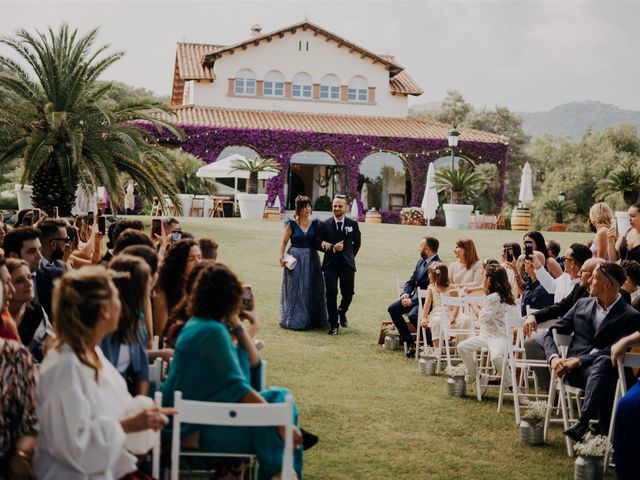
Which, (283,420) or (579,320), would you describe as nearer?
(283,420)

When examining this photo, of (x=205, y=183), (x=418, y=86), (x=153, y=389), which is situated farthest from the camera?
(x=418, y=86)

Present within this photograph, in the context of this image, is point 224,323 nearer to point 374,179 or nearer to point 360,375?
point 360,375

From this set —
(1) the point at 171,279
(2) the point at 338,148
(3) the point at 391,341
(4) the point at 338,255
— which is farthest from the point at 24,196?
(2) the point at 338,148

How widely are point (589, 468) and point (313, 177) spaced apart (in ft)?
132

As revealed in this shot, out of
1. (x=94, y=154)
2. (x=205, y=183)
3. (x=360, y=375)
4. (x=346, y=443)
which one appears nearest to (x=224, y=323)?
(x=346, y=443)

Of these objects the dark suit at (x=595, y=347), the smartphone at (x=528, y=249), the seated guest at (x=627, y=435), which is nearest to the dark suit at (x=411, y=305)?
the smartphone at (x=528, y=249)

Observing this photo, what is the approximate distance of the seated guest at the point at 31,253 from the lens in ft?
21.1

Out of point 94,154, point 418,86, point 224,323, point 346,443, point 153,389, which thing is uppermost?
point 418,86

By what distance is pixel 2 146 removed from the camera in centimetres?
1922

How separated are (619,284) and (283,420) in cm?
362

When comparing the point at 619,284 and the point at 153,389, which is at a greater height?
the point at 619,284

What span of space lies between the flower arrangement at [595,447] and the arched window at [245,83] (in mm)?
37989

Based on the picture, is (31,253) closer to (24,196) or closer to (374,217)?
(24,196)

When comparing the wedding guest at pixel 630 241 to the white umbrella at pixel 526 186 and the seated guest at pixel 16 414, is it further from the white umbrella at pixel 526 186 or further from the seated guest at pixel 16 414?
the white umbrella at pixel 526 186
